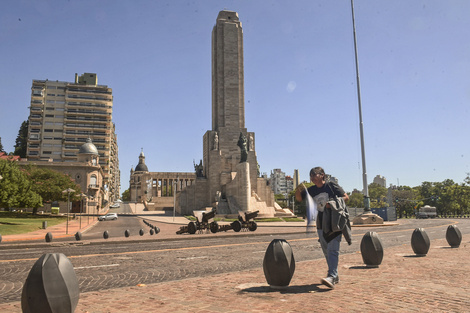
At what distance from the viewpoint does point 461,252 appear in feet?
36.5

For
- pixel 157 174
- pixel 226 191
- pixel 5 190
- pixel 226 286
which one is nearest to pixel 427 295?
pixel 226 286

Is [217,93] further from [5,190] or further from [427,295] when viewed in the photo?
[427,295]

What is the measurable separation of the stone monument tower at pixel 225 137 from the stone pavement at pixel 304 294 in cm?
4484

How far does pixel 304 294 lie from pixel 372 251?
3456 mm

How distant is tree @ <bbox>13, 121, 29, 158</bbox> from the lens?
9712cm

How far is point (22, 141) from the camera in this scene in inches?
3895

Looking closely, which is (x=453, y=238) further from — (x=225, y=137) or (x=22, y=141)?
(x=22, y=141)

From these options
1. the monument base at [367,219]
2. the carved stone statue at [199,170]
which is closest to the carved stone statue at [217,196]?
the carved stone statue at [199,170]

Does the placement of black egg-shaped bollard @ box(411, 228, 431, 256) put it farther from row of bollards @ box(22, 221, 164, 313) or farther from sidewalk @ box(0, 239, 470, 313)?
row of bollards @ box(22, 221, 164, 313)

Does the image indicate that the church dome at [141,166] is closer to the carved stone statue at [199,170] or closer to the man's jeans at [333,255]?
the carved stone statue at [199,170]

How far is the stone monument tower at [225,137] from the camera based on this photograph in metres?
56.2

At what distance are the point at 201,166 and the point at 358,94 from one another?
3376cm

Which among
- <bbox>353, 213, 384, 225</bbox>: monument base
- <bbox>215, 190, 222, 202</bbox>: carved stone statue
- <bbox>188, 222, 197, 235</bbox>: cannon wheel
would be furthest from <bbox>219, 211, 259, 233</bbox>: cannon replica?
<bbox>215, 190, 222, 202</bbox>: carved stone statue

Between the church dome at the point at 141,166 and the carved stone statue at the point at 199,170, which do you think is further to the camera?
the church dome at the point at 141,166
